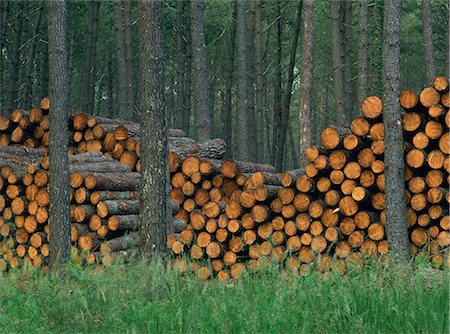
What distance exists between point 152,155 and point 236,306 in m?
3.40

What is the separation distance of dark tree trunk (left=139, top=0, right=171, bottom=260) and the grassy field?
1443 millimetres

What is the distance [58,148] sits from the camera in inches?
427

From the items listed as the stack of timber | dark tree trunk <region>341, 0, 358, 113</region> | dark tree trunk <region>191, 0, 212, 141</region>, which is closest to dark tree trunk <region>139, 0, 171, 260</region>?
the stack of timber

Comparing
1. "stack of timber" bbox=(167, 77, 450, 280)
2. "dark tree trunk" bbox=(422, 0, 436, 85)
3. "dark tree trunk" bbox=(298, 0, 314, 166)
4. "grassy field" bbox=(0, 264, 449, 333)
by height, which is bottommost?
"grassy field" bbox=(0, 264, 449, 333)

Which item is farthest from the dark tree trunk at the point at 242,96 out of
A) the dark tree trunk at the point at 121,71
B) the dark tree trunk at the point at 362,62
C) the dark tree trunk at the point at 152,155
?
the dark tree trunk at the point at 152,155

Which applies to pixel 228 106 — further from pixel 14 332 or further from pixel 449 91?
pixel 14 332

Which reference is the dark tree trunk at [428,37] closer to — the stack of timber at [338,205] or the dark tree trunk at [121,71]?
the dark tree trunk at [121,71]

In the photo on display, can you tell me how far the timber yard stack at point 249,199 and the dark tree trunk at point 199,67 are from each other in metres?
1.68

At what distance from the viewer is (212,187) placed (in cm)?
1326

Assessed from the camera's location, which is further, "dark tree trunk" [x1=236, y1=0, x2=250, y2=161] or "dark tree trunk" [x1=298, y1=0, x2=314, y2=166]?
"dark tree trunk" [x1=236, y1=0, x2=250, y2=161]

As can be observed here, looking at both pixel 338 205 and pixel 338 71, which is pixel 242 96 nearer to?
pixel 338 71

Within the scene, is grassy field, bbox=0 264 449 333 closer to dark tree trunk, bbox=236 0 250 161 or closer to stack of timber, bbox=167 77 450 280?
stack of timber, bbox=167 77 450 280

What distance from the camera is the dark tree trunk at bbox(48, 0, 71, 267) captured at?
1082 cm

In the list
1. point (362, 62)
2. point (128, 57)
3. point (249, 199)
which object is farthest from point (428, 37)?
point (249, 199)
